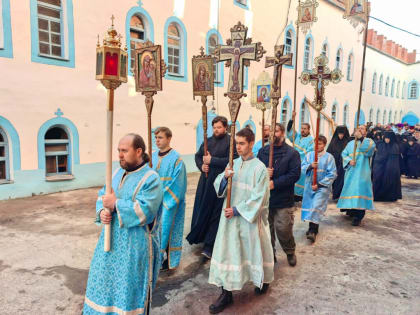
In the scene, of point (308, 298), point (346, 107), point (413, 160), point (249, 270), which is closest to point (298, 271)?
point (308, 298)

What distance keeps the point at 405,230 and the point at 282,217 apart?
3402mm

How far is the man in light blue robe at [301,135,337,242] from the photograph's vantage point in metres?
5.53

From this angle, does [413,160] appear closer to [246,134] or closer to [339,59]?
[339,59]

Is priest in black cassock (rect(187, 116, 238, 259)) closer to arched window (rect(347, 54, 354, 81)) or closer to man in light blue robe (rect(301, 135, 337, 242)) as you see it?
man in light blue robe (rect(301, 135, 337, 242))

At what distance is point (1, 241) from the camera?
5395 mm

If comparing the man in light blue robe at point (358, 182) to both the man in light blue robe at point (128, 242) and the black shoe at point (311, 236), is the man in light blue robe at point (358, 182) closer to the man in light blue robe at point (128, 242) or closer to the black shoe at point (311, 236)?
the black shoe at point (311, 236)

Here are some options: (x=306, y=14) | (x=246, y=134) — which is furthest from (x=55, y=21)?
(x=246, y=134)

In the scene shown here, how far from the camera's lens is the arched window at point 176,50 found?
37.9 feet

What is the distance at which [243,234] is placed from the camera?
3.44 meters

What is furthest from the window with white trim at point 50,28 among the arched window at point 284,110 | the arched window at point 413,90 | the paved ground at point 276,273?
the arched window at point 413,90

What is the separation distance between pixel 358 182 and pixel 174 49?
7936 mm

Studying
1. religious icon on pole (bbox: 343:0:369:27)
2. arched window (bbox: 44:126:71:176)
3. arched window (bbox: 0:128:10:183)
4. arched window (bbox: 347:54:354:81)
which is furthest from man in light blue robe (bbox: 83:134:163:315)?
arched window (bbox: 347:54:354:81)

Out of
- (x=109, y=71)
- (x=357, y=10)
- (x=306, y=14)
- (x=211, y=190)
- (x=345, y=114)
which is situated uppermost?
(x=306, y=14)

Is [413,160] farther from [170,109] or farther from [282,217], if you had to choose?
[282,217]
